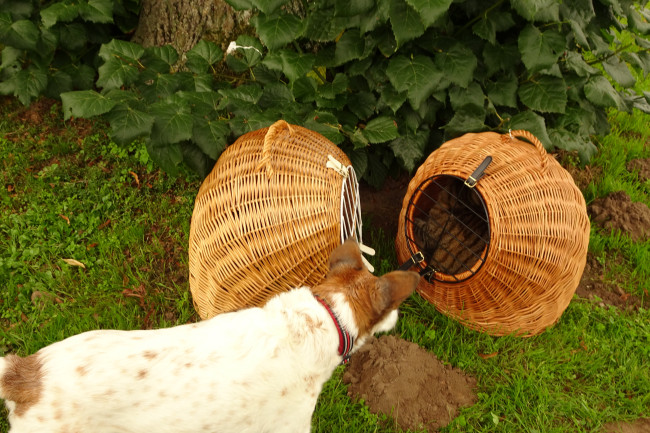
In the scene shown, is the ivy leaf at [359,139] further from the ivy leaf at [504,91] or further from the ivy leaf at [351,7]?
the ivy leaf at [504,91]

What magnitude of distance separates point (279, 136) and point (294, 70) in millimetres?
487

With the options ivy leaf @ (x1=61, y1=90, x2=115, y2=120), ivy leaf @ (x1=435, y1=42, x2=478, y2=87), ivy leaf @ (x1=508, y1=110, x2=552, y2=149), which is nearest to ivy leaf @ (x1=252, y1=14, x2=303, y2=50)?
ivy leaf @ (x1=435, y1=42, x2=478, y2=87)

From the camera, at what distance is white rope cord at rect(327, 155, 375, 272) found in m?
2.46

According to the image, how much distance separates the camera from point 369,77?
2.92 metres

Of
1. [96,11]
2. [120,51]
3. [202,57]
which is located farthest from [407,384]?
[96,11]

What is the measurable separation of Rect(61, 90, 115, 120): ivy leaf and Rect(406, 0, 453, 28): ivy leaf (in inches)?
71.4

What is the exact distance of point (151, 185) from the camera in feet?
11.6

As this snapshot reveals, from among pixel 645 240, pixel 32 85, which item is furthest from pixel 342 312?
pixel 32 85

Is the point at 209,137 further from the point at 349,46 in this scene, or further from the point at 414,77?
the point at 414,77

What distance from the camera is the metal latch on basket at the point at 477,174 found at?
2508 mm

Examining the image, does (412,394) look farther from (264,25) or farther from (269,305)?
(264,25)

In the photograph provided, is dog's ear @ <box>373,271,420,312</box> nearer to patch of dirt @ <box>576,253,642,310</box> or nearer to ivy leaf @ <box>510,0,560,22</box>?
ivy leaf @ <box>510,0,560,22</box>

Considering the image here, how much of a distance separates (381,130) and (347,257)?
108 centimetres

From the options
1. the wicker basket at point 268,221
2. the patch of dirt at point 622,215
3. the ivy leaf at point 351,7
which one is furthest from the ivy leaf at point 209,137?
the patch of dirt at point 622,215
